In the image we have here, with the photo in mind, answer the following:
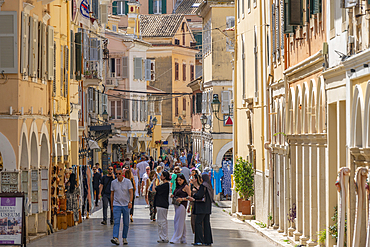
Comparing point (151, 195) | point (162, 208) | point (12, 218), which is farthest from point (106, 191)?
point (12, 218)

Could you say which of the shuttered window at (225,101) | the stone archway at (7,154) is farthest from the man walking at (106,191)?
the shuttered window at (225,101)

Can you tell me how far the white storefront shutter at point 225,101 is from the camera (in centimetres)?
4367

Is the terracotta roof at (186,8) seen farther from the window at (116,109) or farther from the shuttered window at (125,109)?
the window at (116,109)

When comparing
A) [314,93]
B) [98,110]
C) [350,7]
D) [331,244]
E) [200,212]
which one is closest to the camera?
[350,7]

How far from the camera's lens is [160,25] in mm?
79500

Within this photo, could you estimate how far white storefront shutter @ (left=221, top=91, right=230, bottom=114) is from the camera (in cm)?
4367

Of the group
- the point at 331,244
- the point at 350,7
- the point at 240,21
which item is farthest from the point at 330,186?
the point at 240,21

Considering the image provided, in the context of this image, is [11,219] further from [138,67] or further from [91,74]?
[138,67]

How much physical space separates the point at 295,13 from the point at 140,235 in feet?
23.9

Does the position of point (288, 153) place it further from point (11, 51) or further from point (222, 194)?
point (222, 194)

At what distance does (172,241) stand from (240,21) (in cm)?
1465

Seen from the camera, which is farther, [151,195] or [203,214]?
[151,195]

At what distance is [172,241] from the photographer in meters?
18.9

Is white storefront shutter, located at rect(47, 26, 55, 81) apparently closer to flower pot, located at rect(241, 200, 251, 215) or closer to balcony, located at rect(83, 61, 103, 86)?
flower pot, located at rect(241, 200, 251, 215)
